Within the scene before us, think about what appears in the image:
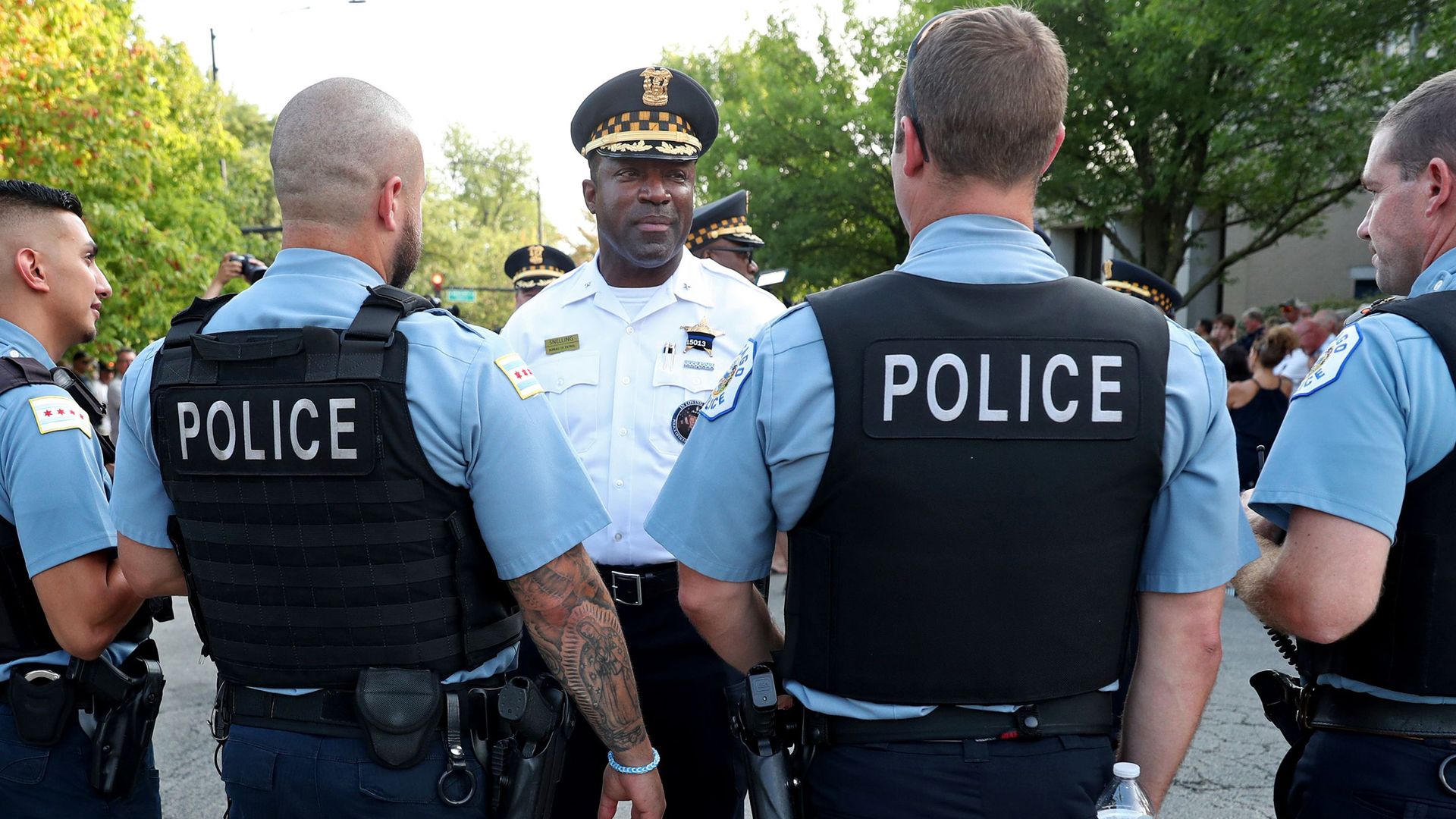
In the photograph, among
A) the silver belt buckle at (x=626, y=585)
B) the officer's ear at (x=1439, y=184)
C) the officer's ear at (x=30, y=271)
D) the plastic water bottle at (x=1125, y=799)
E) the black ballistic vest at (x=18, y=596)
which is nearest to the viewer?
the plastic water bottle at (x=1125, y=799)

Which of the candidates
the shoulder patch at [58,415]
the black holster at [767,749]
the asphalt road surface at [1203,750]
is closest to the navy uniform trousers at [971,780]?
the black holster at [767,749]

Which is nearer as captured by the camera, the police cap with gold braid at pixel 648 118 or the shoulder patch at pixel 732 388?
the shoulder patch at pixel 732 388

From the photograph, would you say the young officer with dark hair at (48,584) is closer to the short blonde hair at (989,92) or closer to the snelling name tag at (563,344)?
the snelling name tag at (563,344)

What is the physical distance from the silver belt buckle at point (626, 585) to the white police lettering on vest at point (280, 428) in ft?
3.72

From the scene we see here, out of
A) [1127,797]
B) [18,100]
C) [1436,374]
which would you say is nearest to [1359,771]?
[1127,797]

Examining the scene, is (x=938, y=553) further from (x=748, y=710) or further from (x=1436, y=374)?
(x=1436, y=374)

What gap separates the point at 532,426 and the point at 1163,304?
4.47 m

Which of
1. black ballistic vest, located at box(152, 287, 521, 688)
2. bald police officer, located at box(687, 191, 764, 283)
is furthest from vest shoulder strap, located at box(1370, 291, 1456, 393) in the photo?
bald police officer, located at box(687, 191, 764, 283)

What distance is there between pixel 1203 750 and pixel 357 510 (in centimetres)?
443

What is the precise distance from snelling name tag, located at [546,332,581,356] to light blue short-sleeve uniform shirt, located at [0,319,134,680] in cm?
127

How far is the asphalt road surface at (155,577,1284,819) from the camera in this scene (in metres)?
4.49

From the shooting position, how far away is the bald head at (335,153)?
2.15 meters

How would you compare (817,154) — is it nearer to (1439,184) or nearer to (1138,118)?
(1138,118)

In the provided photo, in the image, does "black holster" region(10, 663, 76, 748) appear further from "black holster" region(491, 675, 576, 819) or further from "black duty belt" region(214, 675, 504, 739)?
"black holster" region(491, 675, 576, 819)
